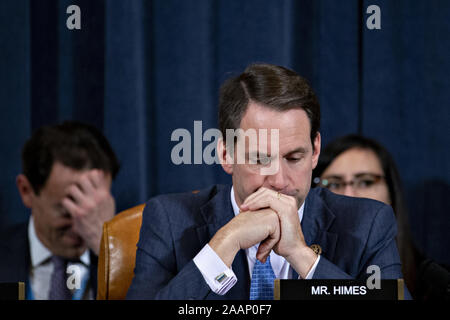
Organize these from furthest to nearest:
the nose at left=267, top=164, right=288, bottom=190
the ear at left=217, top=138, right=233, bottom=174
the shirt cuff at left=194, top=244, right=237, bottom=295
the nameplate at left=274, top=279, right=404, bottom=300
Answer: the ear at left=217, top=138, right=233, bottom=174 < the nose at left=267, top=164, right=288, bottom=190 < the shirt cuff at left=194, top=244, right=237, bottom=295 < the nameplate at left=274, top=279, right=404, bottom=300

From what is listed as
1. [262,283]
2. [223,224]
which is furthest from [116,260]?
[262,283]

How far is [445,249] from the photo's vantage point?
6.41 feet

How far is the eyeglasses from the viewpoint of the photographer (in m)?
1.85

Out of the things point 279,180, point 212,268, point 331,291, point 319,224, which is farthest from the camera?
point 319,224

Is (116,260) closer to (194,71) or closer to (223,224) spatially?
(223,224)

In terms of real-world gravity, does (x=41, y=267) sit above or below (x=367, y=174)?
below

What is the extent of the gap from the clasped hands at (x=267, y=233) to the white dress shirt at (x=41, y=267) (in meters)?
0.87

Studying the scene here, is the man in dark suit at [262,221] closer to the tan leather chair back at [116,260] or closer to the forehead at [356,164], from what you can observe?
the tan leather chair back at [116,260]

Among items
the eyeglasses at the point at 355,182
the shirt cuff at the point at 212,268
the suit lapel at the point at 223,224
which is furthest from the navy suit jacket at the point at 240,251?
the eyeglasses at the point at 355,182

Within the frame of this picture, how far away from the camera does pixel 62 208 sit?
75.4 inches

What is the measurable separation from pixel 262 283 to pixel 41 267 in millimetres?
994

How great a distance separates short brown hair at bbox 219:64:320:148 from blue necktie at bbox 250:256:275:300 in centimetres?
38

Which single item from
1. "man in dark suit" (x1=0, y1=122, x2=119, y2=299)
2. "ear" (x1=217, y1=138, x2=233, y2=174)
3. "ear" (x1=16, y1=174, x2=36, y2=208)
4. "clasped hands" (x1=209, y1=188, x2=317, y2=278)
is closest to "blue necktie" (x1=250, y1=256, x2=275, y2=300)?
"clasped hands" (x1=209, y1=188, x2=317, y2=278)

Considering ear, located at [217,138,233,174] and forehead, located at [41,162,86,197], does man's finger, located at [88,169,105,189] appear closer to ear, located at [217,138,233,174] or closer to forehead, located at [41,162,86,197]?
forehead, located at [41,162,86,197]
